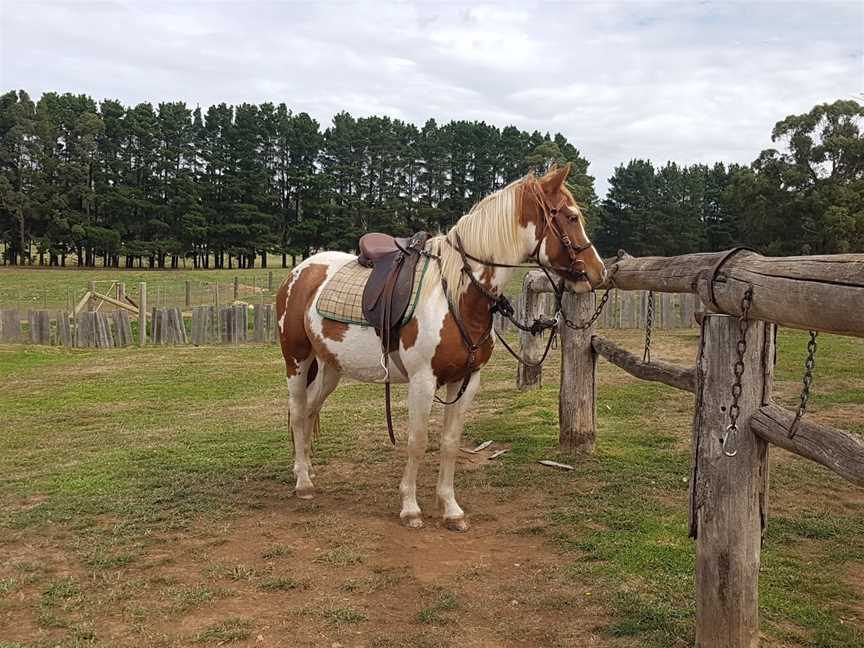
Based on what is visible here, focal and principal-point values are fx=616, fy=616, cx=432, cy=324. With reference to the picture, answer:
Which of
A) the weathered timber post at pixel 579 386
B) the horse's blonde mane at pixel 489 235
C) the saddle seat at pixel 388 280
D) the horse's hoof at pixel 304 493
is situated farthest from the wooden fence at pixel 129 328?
the horse's blonde mane at pixel 489 235

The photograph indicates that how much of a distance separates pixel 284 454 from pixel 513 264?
3418 mm

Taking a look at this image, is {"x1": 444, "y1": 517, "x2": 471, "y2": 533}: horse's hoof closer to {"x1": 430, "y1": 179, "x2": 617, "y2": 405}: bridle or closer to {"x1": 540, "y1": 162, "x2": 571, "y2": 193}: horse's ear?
{"x1": 430, "y1": 179, "x2": 617, "y2": 405}: bridle

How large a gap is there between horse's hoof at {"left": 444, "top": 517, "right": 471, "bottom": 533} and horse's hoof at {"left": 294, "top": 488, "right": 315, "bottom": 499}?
4.20ft

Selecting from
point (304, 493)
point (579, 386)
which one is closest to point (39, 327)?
point (304, 493)

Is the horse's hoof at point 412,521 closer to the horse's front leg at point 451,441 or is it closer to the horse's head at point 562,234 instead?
the horse's front leg at point 451,441

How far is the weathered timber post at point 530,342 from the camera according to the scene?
29.0ft

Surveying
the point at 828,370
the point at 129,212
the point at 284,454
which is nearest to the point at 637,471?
the point at 284,454

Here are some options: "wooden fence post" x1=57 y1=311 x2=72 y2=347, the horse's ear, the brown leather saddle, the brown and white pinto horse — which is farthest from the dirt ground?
"wooden fence post" x1=57 y1=311 x2=72 y2=347

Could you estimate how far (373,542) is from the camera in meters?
4.08

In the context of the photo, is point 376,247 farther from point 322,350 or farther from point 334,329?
point 322,350

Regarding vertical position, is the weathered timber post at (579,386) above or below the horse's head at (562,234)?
below

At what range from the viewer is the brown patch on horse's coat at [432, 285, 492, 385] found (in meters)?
4.17

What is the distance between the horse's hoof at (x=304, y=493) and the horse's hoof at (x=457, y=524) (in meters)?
1.28

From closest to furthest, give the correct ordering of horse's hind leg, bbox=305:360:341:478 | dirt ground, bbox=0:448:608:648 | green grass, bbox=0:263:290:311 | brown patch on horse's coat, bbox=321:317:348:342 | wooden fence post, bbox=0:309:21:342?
dirt ground, bbox=0:448:608:648 < brown patch on horse's coat, bbox=321:317:348:342 < horse's hind leg, bbox=305:360:341:478 < wooden fence post, bbox=0:309:21:342 < green grass, bbox=0:263:290:311
